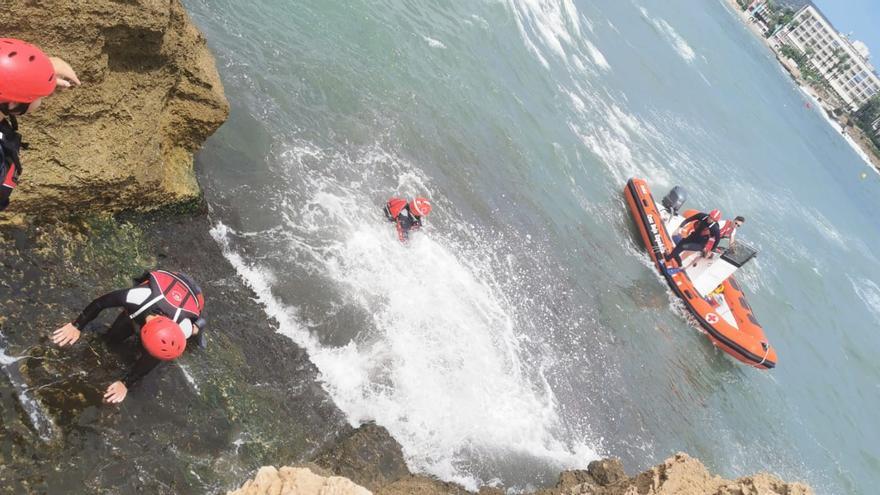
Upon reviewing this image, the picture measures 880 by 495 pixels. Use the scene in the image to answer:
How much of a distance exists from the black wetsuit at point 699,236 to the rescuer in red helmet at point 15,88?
16.3 metres

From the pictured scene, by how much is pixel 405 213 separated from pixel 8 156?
7.75 m

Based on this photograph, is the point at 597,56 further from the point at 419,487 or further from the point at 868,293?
the point at 419,487

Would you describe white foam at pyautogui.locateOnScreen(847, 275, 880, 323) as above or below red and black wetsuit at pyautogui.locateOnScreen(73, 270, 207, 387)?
above

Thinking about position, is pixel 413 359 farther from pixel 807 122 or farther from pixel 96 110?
pixel 807 122

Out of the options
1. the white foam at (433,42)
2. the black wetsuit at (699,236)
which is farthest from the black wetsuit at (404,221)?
the black wetsuit at (699,236)

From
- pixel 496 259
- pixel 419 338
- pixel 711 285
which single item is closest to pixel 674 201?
pixel 711 285

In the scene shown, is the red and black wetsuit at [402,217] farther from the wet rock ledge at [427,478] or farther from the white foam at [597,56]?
the white foam at [597,56]

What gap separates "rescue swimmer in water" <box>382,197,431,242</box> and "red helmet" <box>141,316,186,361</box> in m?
6.52

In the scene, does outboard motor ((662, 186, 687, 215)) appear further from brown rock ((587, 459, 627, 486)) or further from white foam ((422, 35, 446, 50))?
brown rock ((587, 459, 627, 486))

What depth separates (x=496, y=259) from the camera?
13.2 m

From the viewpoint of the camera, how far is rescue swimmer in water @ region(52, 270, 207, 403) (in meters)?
5.09

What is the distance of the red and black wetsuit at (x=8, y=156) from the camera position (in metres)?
4.07

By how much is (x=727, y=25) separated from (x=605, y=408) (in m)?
81.5

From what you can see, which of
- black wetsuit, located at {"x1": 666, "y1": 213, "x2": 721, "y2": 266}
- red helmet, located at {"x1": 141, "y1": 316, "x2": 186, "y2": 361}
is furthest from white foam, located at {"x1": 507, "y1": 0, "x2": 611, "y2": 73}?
red helmet, located at {"x1": 141, "y1": 316, "x2": 186, "y2": 361}
